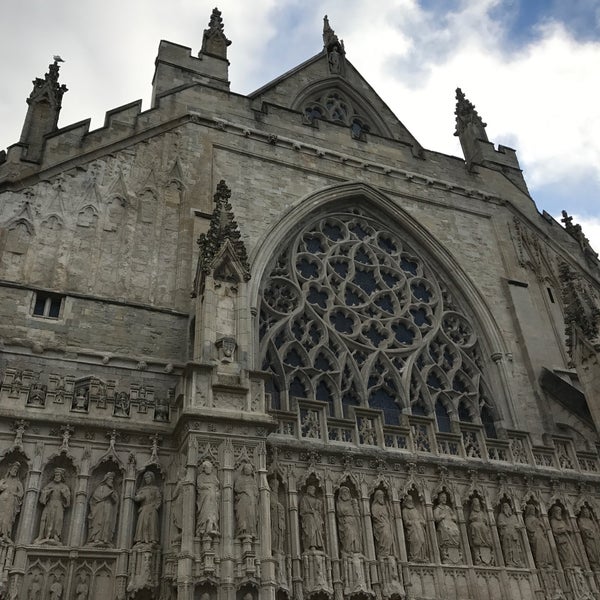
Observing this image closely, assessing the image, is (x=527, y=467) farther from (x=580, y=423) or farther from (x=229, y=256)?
(x=229, y=256)

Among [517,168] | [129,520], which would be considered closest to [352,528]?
[129,520]

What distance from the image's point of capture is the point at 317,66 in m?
19.5

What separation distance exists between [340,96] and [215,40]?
4439 millimetres

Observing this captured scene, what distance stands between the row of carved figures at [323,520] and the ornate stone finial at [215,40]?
37.5ft

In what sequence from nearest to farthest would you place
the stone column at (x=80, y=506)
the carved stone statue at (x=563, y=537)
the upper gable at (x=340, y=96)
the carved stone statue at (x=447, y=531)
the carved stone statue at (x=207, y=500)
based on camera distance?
the carved stone statue at (x=207, y=500) < the stone column at (x=80, y=506) < the carved stone statue at (x=447, y=531) < the carved stone statue at (x=563, y=537) < the upper gable at (x=340, y=96)

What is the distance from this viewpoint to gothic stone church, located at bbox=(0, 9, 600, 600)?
26.1 ft

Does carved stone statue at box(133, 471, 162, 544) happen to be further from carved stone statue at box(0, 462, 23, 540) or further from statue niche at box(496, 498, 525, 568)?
statue niche at box(496, 498, 525, 568)

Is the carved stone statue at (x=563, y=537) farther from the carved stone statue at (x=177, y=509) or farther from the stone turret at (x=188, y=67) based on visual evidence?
the stone turret at (x=188, y=67)

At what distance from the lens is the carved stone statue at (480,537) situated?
9.51m

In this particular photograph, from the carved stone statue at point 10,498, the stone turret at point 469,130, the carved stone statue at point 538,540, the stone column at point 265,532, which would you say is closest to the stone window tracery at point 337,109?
the stone turret at point 469,130

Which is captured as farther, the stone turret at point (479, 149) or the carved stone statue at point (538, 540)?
the stone turret at point (479, 149)

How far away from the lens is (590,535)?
10.4m

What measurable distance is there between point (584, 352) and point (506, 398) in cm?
172

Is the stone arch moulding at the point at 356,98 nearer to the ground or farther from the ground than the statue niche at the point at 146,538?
farther from the ground
